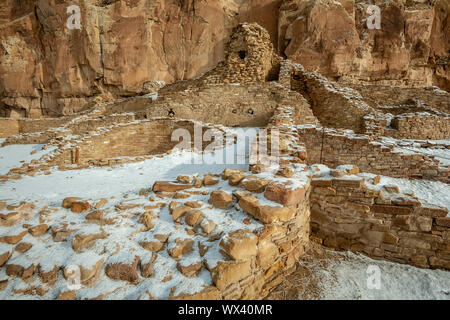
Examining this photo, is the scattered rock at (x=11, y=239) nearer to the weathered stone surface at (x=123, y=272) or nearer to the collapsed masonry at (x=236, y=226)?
the collapsed masonry at (x=236, y=226)

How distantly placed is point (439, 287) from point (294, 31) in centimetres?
1547

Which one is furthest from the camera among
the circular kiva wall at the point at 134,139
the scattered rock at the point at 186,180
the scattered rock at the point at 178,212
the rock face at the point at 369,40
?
the rock face at the point at 369,40

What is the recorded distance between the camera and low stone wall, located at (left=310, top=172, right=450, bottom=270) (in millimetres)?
2285

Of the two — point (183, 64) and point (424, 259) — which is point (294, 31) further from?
point (424, 259)

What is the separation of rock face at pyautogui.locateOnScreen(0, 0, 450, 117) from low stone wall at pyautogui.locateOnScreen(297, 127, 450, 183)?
9.74 m

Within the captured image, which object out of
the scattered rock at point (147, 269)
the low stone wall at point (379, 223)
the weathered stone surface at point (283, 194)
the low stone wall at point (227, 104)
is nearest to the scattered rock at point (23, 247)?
the scattered rock at point (147, 269)

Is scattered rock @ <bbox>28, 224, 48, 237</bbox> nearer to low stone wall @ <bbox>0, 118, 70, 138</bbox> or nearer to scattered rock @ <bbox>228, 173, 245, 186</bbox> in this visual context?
scattered rock @ <bbox>228, 173, 245, 186</bbox>

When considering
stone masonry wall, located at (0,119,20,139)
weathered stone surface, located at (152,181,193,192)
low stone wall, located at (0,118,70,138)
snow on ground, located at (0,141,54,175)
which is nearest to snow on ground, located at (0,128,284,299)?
weathered stone surface, located at (152,181,193,192)

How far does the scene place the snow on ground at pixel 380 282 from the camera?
71.6 inches

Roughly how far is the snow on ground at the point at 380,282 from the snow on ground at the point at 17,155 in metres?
9.01

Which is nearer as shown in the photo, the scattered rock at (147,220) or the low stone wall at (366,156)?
the scattered rock at (147,220)

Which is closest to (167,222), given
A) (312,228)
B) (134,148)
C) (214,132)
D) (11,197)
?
(312,228)

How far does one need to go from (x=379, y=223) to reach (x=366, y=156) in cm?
332

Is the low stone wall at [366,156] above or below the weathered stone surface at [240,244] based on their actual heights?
above
